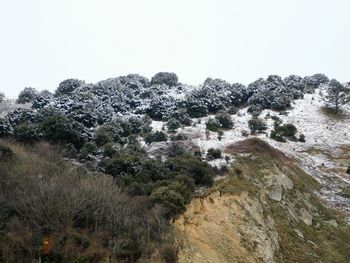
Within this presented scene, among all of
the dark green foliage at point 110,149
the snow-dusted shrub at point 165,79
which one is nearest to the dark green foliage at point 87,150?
the dark green foliage at point 110,149

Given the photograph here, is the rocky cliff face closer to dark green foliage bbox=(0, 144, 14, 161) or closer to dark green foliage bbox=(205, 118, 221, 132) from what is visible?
dark green foliage bbox=(205, 118, 221, 132)

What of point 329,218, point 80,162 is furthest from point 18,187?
point 329,218

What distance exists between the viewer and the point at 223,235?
1898 cm

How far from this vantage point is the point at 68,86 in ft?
143

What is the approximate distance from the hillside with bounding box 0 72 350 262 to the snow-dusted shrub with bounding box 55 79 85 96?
14.3 ft

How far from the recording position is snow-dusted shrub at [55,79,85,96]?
43.3 m

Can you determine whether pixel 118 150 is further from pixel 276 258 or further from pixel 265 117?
pixel 265 117

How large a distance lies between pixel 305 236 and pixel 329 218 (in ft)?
9.98

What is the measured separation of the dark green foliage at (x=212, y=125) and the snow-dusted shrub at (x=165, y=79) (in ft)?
54.7

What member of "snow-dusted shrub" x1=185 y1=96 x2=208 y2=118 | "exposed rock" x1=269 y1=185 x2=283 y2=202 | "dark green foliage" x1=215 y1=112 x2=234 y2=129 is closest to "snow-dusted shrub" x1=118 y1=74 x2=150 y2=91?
"snow-dusted shrub" x1=185 y1=96 x2=208 y2=118

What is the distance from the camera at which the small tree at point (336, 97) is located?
42572 mm

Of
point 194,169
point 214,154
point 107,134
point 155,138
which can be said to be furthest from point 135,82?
point 194,169

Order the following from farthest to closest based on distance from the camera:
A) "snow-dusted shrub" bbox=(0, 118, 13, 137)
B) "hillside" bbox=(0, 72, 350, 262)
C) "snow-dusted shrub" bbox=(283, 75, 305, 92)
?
"snow-dusted shrub" bbox=(283, 75, 305, 92), "snow-dusted shrub" bbox=(0, 118, 13, 137), "hillside" bbox=(0, 72, 350, 262)

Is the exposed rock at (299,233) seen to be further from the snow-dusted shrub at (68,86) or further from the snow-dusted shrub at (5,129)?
the snow-dusted shrub at (68,86)
